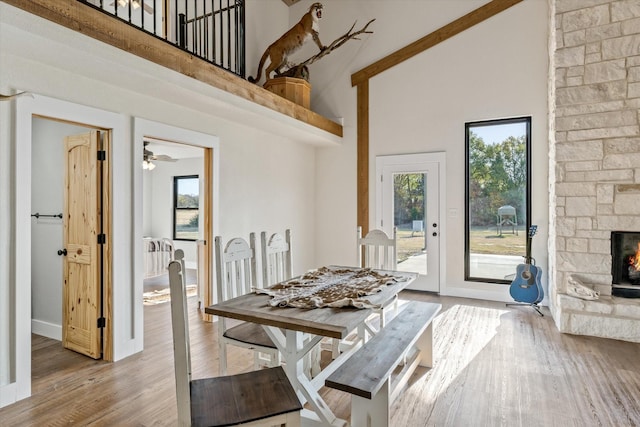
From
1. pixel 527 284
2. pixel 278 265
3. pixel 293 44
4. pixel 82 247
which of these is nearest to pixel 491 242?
pixel 527 284

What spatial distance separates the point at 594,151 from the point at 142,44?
4.31 metres

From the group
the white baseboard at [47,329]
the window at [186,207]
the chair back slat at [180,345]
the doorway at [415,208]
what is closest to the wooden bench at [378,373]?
the chair back slat at [180,345]

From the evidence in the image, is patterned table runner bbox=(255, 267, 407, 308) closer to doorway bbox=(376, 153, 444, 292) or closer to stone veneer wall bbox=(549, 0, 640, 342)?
stone veneer wall bbox=(549, 0, 640, 342)

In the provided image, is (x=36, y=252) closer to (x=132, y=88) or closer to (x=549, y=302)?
(x=132, y=88)

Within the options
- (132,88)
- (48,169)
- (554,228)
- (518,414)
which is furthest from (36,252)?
(554,228)

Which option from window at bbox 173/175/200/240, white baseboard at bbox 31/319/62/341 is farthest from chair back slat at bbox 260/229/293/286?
window at bbox 173/175/200/240

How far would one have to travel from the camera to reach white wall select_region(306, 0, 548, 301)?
4898 mm

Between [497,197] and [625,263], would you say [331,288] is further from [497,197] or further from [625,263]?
[497,197]

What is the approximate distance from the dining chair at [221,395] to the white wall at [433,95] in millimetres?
4259

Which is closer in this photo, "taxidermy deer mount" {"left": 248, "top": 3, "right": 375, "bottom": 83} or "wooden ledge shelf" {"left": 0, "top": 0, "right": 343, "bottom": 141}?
"wooden ledge shelf" {"left": 0, "top": 0, "right": 343, "bottom": 141}

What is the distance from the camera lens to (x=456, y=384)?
2719 mm

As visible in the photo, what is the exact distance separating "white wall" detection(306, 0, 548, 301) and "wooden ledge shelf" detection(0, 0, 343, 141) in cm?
215

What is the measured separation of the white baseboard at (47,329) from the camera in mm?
3664

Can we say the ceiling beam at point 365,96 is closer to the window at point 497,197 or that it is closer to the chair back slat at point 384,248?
the window at point 497,197
